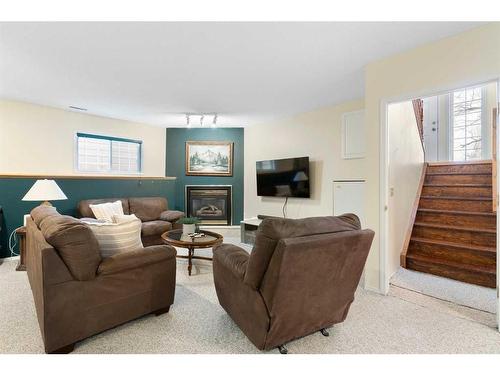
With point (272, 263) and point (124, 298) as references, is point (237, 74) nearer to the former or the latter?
point (272, 263)

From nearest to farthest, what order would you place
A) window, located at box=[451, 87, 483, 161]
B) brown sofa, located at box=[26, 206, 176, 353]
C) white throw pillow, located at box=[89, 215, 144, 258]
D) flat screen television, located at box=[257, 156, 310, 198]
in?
brown sofa, located at box=[26, 206, 176, 353]
white throw pillow, located at box=[89, 215, 144, 258]
flat screen television, located at box=[257, 156, 310, 198]
window, located at box=[451, 87, 483, 161]

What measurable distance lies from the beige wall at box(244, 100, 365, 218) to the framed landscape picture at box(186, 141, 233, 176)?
1.37ft

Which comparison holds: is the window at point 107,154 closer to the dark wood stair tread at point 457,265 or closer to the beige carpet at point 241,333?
the beige carpet at point 241,333

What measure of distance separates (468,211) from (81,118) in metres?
6.42

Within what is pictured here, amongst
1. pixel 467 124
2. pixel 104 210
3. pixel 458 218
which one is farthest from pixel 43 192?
pixel 467 124

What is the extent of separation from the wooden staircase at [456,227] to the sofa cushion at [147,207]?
4.21m

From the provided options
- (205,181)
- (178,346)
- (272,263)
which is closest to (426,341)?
(272,263)

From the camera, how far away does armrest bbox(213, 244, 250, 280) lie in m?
1.82

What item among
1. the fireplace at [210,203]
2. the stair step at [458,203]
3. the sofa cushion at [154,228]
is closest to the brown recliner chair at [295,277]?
the sofa cushion at [154,228]

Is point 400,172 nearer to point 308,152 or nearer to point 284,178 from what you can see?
point 308,152

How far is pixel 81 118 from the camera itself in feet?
15.3

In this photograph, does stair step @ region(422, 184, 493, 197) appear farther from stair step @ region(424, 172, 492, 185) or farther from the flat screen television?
the flat screen television

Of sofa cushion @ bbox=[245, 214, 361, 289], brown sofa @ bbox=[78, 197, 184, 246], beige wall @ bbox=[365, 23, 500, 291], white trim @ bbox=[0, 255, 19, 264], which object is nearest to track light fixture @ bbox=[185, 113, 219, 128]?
brown sofa @ bbox=[78, 197, 184, 246]

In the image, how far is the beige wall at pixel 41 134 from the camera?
3910 millimetres
